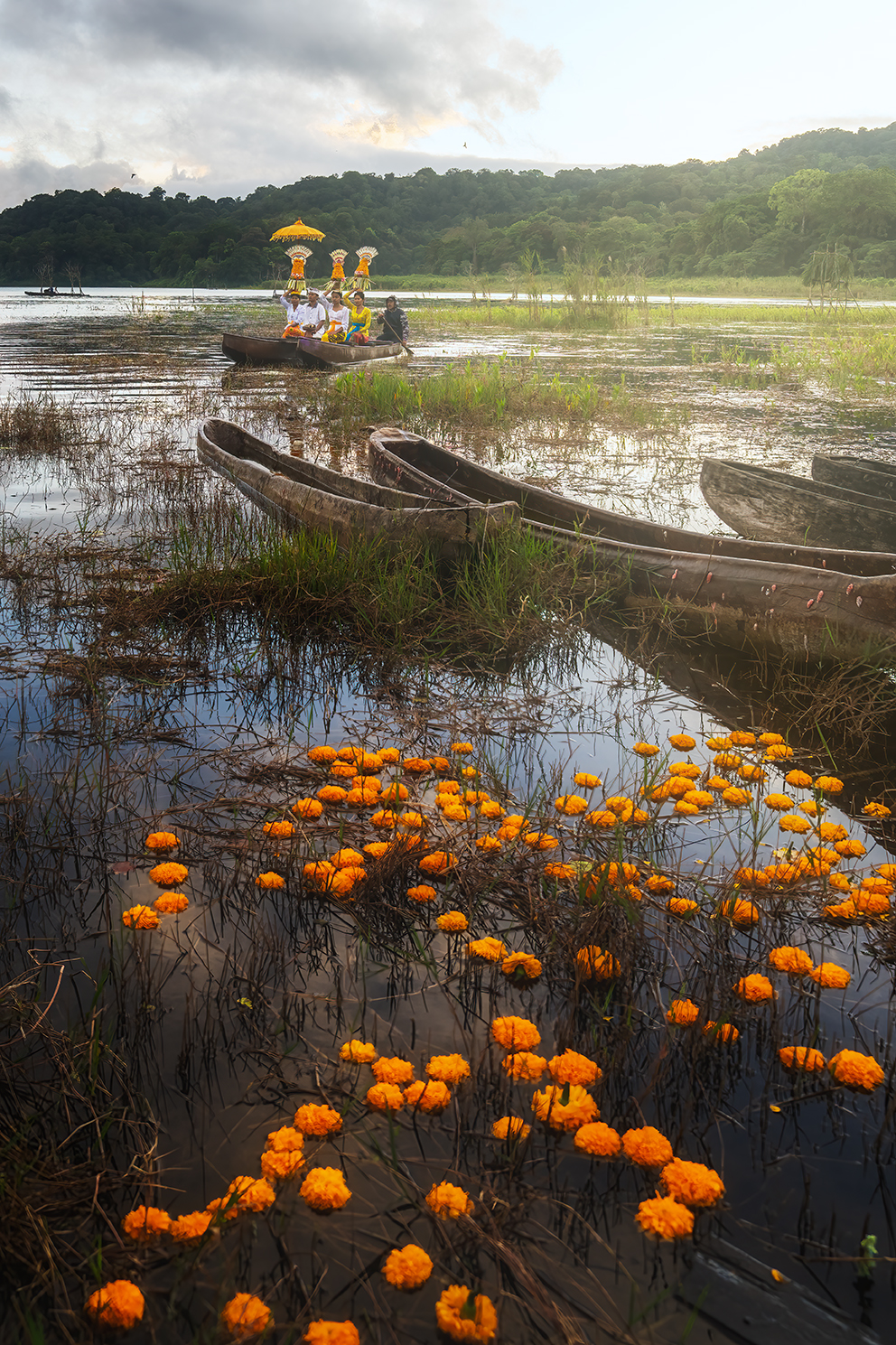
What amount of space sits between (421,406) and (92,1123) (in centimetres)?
1243

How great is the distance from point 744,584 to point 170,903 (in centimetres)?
409

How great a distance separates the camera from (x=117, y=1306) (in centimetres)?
165

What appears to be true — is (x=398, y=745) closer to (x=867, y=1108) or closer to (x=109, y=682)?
(x=109, y=682)

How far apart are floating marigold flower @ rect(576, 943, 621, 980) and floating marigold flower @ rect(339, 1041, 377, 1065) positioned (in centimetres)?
72

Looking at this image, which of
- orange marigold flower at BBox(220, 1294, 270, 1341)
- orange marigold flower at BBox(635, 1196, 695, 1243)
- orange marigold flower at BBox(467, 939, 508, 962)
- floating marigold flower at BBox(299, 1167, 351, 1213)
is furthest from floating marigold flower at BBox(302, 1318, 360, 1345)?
orange marigold flower at BBox(467, 939, 508, 962)

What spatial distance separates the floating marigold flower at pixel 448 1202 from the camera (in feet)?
6.20

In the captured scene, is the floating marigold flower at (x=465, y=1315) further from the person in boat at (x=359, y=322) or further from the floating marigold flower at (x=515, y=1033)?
the person in boat at (x=359, y=322)

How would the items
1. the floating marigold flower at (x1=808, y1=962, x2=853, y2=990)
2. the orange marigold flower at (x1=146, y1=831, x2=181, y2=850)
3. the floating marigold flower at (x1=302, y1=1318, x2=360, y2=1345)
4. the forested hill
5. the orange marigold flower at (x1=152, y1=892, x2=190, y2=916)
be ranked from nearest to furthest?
the floating marigold flower at (x1=302, y1=1318, x2=360, y2=1345)
the floating marigold flower at (x1=808, y1=962, x2=853, y2=990)
the orange marigold flower at (x1=152, y1=892, x2=190, y2=916)
the orange marigold flower at (x1=146, y1=831, x2=181, y2=850)
the forested hill

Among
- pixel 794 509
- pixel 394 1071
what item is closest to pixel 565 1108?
pixel 394 1071

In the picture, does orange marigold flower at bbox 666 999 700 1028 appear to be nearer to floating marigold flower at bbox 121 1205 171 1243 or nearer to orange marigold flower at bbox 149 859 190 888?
floating marigold flower at bbox 121 1205 171 1243

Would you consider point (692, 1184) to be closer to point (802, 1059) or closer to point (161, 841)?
point (802, 1059)

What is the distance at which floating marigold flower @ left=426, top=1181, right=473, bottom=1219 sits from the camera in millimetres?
1889

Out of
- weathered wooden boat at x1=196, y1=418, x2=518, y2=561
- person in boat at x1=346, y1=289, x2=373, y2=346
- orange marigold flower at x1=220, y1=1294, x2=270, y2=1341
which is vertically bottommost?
orange marigold flower at x1=220, y1=1294, x2=270, y2=1341

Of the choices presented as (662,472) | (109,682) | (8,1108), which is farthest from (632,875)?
(662,472)
